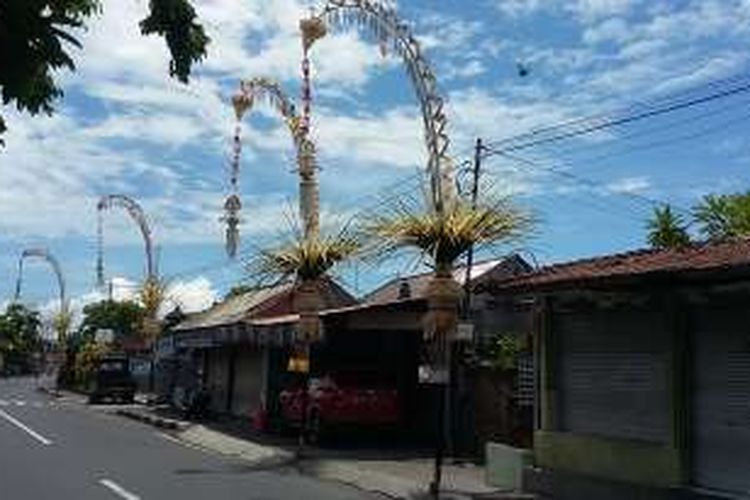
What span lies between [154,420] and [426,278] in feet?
44.5

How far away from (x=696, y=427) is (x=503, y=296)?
4219 millimetres

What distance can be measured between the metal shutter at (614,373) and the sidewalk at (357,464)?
1.76 m

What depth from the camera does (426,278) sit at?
41.1 metres

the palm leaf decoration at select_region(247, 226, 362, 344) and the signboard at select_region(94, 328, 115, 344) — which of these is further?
the signboard at select_region(94, 328, 115, 344)

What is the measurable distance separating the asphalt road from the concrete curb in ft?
11.7

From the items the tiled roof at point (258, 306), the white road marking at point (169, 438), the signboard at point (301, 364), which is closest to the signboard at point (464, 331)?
the signboard at point (301, 364)

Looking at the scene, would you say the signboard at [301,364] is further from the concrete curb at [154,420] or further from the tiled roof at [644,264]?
the concrete curb at [154,420]

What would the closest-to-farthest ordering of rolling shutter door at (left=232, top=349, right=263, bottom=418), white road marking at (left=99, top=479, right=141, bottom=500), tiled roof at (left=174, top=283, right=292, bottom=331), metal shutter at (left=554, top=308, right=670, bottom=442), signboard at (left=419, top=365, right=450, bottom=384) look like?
metal shutter at (left=554, top=308, right=670, bottom=442)
white road marking at (left=99, top=479, right=141, bottom=500)
signboard at (left=419, top=365, right=450, bottom=384)
rolling shutter door at (left=232, top=349, right=263, bottom=418)
tiled roof at (left=174, top=283, right=292, bottom=331)

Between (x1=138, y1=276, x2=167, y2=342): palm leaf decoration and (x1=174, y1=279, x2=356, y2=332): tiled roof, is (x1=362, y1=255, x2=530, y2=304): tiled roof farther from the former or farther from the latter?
(x1=138, y1=276, x2=167, y2=342): palm leaf decoration

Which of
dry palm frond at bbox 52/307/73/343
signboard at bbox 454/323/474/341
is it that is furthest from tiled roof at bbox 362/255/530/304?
dry palm frond at bbox 52/307/73/343

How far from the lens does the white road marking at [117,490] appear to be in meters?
21.8

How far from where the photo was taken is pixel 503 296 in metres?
22.7

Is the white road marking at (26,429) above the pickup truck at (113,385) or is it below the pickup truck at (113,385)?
below

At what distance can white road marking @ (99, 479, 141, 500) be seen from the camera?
21.8 m
